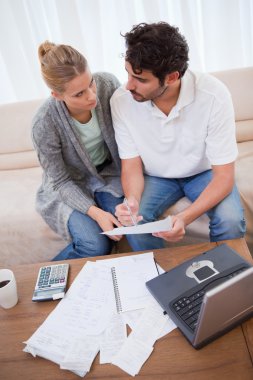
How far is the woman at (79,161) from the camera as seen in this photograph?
1.22 metres

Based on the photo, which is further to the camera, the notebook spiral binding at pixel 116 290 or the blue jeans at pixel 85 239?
the blue jeans at pixel 85 239

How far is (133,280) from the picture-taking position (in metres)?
0.95

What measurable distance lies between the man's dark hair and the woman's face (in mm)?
170

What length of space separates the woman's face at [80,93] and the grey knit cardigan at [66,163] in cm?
7

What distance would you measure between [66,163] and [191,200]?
0.59 m

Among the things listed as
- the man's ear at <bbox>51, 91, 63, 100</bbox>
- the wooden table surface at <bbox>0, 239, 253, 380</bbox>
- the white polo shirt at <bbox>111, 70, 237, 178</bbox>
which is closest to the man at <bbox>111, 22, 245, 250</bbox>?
the white polo shirt at <bbox>111, 70, 237, 178</bbox>

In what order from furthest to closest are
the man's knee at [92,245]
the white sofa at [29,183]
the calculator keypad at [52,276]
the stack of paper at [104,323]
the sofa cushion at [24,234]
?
the sofa cushion at [24,234] < the white sofa at [29,183] < the man's knee at [92,245] < the calculator keypad at [52,276] < the stack of paper at [104,323]

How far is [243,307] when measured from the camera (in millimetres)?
710

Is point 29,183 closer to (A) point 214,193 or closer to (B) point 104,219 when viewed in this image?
(B) point 104,219

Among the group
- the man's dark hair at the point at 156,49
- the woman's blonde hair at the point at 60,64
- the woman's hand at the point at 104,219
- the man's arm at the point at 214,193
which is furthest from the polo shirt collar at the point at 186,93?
the woman's hand at the point at 104,219

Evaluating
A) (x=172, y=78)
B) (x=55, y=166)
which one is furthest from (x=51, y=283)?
(x=172, y=78)

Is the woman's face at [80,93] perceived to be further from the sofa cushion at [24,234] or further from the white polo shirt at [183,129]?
the sofa cushion at [24,234]

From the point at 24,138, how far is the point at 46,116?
770mm

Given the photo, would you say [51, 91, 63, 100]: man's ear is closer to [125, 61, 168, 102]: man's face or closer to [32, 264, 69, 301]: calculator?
[125, 61, 168, 102]: man's face
